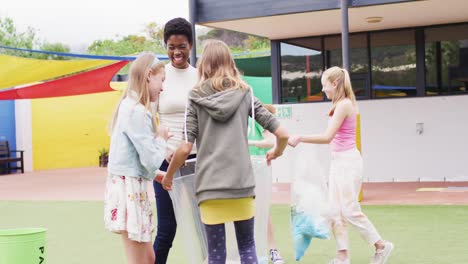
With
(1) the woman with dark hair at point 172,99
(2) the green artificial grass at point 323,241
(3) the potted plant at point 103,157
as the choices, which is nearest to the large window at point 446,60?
(2) the green artificial grass at point 323,241

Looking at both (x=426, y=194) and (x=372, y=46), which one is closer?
(x=426, y=194)

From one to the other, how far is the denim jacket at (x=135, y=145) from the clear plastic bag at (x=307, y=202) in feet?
5.75

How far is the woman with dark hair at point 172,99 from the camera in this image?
4852 mm

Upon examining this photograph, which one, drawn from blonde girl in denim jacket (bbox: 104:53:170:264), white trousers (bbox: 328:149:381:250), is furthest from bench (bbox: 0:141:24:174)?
blonde girl in denim jacket (bbox: 104:53:170:264)

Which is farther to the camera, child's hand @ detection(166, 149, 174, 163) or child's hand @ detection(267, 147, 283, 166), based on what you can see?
child's hand @ detection(166, 149, 174, 163)

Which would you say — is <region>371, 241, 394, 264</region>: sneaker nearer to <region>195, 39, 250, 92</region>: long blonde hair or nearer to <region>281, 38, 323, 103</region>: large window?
<region>195, 39, 250, 92</region>: long blonde hair

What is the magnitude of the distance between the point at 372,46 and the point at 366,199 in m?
3.99

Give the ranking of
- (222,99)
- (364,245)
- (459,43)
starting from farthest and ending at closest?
(459,43) → (364,245) → (222,99)

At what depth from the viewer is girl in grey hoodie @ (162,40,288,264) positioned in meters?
4.15

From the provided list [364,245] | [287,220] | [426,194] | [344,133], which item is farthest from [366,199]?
[344,133]

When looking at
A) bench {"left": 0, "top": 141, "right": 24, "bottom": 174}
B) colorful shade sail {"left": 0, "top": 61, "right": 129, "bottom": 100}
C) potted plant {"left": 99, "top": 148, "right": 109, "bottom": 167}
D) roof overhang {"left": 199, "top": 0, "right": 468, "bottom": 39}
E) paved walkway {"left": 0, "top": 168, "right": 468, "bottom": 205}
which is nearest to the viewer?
paved walkway {"left": 0, "top": 168, "right": 468, "bottom": 205}

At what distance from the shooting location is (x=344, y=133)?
5945 mm

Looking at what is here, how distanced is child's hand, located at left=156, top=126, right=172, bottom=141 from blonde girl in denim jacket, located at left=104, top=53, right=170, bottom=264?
49 mm

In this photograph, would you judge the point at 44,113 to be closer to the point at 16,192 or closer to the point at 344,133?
the point at 16,192
